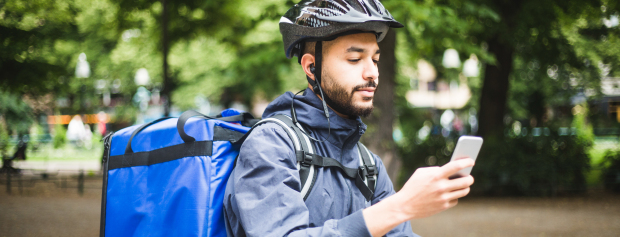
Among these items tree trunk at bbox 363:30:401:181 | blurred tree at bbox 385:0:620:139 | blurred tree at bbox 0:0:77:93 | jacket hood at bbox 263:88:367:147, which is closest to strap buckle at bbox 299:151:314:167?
jacket hood at bbox 263:88:367:147

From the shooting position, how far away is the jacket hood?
183cm

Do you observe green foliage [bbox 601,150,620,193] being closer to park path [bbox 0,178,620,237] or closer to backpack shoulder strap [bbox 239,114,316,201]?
park path [bbox 0,178,620,237]

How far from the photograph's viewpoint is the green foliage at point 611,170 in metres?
11.1

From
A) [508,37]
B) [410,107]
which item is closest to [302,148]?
[508,37]

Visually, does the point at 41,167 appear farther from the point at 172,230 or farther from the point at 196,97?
the point at 196,97

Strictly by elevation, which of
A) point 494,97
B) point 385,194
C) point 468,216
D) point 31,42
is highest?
point 31,42

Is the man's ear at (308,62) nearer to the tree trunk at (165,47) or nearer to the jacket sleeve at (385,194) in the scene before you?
the jacket sleeve at (385,194)

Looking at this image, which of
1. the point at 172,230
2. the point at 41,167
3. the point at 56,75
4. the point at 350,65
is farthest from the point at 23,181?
the point at 350,65

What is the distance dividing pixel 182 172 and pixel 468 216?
26.7 feet

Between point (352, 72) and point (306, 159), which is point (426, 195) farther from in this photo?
point (352, 72)

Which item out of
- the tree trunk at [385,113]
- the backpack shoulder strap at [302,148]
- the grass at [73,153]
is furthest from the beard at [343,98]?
the grass at [73,153]

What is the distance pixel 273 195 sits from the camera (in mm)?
1492

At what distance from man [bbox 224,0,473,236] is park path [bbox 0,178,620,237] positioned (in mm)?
4882

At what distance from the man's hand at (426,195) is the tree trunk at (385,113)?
20.5 ft
